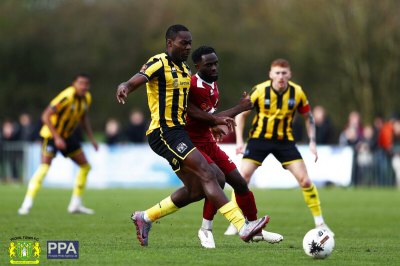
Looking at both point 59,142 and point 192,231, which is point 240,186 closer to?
point 192,231

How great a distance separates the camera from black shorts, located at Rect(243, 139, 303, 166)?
1340 centimetres

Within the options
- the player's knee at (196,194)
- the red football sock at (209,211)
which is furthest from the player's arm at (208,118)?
the red football sock at (209,211)

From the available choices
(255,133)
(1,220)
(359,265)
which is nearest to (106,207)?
(1,220)

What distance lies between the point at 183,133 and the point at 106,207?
8146mm

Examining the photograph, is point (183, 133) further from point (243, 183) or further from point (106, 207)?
point (106, 207)

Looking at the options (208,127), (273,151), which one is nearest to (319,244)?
(208,127)

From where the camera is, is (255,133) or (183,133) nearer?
(183,133)

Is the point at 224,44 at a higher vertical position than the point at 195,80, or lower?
higher

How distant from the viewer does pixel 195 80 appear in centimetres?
1115

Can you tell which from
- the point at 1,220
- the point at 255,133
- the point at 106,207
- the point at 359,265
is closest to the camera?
the point at 359,265

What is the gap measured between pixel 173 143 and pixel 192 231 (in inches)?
119

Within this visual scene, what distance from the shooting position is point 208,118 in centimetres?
1074

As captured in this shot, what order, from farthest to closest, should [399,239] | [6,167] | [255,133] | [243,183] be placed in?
1. [6,167]
2. [255,133]
3. [399,239]
4. [243,183]

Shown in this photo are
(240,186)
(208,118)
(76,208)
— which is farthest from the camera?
(76,208)
